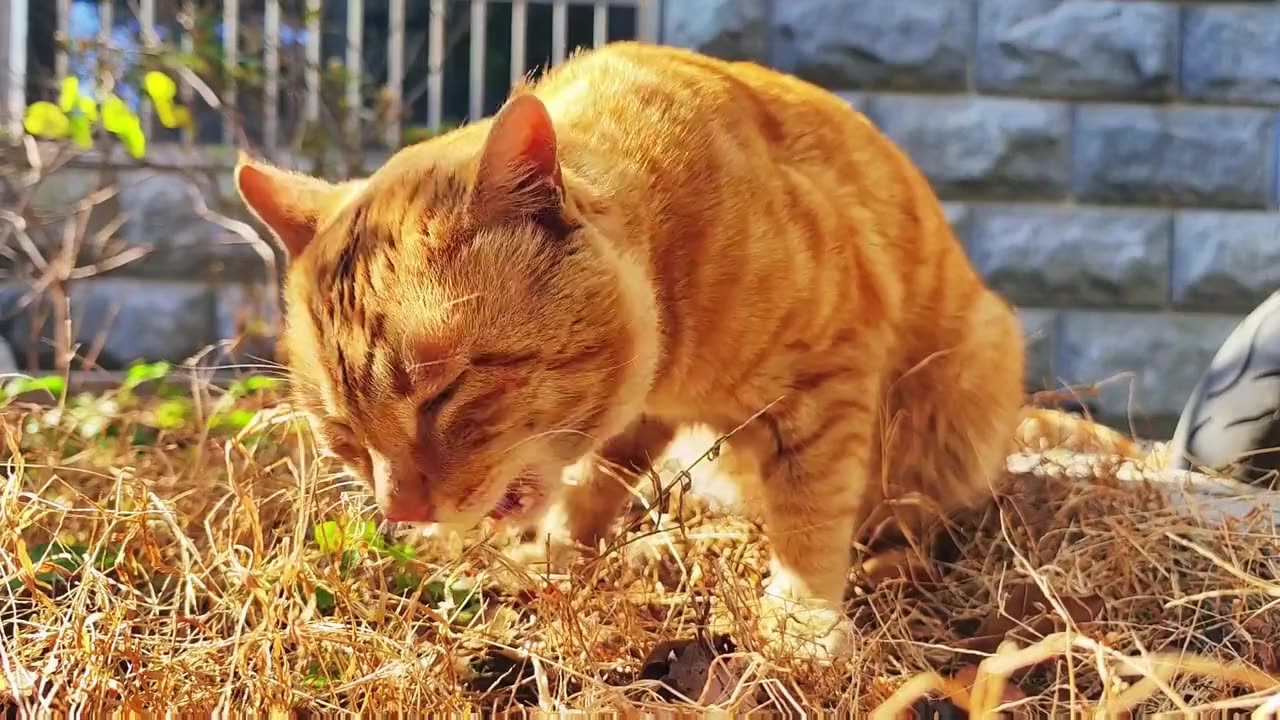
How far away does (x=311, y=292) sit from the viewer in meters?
1.25

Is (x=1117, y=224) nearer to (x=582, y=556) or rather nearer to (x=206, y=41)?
(x=582, y=556)

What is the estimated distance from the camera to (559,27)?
3.89 m

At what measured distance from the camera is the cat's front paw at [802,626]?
4.20 feet

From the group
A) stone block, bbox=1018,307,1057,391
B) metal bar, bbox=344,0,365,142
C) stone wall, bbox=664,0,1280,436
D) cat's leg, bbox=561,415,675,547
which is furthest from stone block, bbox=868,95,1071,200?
cat's leg, bbox=561,415,675,547

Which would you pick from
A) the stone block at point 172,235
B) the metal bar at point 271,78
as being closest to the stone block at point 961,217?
the metal bar at point 271,78

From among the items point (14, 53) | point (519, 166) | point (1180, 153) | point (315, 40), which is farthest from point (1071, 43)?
point (14, 53)

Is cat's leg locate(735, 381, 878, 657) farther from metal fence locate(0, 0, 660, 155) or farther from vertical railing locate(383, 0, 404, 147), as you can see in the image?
vertical railing locate(383, 0, 404, 147)

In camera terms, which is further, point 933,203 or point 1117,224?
point 1117,224

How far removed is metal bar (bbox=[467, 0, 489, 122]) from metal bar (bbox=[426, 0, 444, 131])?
0.12m

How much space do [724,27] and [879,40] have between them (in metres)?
0.57

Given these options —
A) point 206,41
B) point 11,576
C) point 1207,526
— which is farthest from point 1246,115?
point 11,576

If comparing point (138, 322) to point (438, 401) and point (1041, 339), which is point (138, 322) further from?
point (1041, 339)

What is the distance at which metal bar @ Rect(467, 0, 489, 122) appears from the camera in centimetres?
386

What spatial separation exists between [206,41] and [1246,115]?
3705 millimetres
